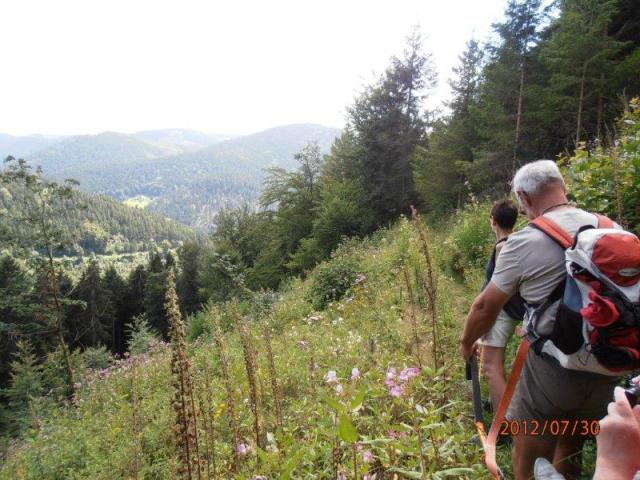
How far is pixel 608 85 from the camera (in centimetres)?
1102

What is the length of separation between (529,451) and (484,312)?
30.2 inches

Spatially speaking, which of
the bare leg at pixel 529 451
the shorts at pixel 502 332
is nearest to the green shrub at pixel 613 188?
the shorts at pixel 502 332

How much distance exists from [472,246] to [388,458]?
15.6 feet

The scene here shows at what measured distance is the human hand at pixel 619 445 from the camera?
976mm

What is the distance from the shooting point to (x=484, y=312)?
2.15m

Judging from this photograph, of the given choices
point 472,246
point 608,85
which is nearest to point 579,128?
point 608,85

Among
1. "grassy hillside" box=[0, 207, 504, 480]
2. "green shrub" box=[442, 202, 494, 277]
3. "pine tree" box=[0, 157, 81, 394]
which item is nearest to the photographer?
"grassy hillside" box=[0, 207, 504, 480]

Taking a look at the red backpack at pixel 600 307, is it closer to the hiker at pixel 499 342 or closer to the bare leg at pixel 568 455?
the bare leg at pixel 568 455

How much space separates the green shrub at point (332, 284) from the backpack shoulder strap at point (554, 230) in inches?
241

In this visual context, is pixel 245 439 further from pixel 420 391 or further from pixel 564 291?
pixel 564 291

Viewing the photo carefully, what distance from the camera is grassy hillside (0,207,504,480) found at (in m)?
2.35

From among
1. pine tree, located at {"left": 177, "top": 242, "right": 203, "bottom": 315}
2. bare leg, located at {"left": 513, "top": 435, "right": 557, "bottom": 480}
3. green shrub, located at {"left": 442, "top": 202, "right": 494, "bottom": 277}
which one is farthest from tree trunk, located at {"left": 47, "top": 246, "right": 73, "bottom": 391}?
pine tree, located at {"left": 177, "top": 242, "right": 203, "bottom": 315}

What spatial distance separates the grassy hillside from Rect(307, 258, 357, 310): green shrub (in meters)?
0.03

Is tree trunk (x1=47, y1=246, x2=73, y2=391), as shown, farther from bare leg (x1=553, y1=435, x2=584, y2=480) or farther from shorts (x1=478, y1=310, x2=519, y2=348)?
bare leg (x1=553, y1=435, x2=584, y2=480)
